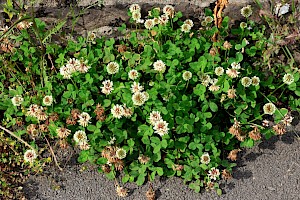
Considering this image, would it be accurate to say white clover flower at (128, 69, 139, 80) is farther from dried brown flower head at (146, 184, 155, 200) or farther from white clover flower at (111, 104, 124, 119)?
dried brown flower head at (146, 184, 155, 200)

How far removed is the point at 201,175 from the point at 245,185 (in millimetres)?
298

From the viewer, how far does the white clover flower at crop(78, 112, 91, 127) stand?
10.7 ft

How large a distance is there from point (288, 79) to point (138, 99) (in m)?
1.00

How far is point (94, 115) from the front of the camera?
11.0 ft

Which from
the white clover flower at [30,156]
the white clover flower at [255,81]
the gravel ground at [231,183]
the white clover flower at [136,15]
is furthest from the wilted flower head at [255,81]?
the white clover flower at [30,156]

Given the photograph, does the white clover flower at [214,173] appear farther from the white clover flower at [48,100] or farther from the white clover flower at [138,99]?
the white clover flower at [48,100]

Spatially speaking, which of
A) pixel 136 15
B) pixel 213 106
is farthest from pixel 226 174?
pixel 136 15

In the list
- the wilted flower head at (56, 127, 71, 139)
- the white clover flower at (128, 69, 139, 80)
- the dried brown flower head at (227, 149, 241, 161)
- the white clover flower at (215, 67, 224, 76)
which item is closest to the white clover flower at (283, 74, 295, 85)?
the white clover flower at (215, 67, 224, 76)

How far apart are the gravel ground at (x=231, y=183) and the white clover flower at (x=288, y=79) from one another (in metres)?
0.42

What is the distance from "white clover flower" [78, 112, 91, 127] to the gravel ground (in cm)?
38

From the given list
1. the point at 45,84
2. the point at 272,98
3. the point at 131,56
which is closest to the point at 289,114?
the point at 272,98

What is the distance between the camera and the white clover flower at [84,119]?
3254mm

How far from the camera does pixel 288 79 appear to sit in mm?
3396

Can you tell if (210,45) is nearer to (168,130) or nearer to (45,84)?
(168,130)
